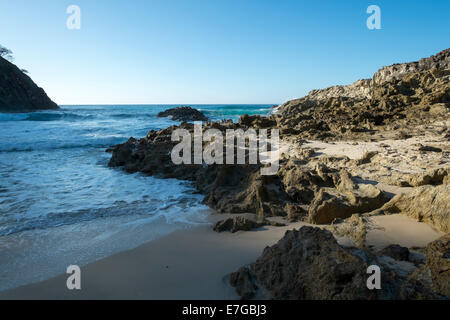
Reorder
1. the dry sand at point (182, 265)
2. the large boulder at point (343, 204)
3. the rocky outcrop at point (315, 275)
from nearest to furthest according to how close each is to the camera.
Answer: the rocky outcrop at point (315, 275)
the dry sand at point (182, 265)
the large boulder at point (343, 204)

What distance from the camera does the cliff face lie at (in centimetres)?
3447

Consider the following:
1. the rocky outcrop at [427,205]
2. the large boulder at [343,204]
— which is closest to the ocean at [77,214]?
the large boulder at [343,204]

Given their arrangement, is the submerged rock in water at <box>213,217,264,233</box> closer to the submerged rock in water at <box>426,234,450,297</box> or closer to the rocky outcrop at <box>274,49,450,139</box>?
the submerged rock in water at <box>426,234,450,297</box>

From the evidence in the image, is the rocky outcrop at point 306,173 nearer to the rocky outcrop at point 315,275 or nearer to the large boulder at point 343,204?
the large boulder at point 343,204

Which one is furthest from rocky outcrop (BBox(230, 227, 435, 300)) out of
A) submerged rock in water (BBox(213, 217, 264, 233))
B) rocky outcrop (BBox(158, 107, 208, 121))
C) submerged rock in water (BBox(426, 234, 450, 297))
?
rocky outcrop (BBox(158, 107, 208, 121))

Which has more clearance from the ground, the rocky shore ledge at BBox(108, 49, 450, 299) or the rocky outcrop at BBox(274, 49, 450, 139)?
the rocky outcrop at BBox(274, 49, 450, 139)

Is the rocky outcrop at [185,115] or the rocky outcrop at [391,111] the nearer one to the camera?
the rocky outcrop at [391,111]

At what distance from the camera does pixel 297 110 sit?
18.6 meters

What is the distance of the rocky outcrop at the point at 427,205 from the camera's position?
251 cm

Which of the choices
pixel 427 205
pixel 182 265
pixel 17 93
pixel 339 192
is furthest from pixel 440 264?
pixel 17 93
